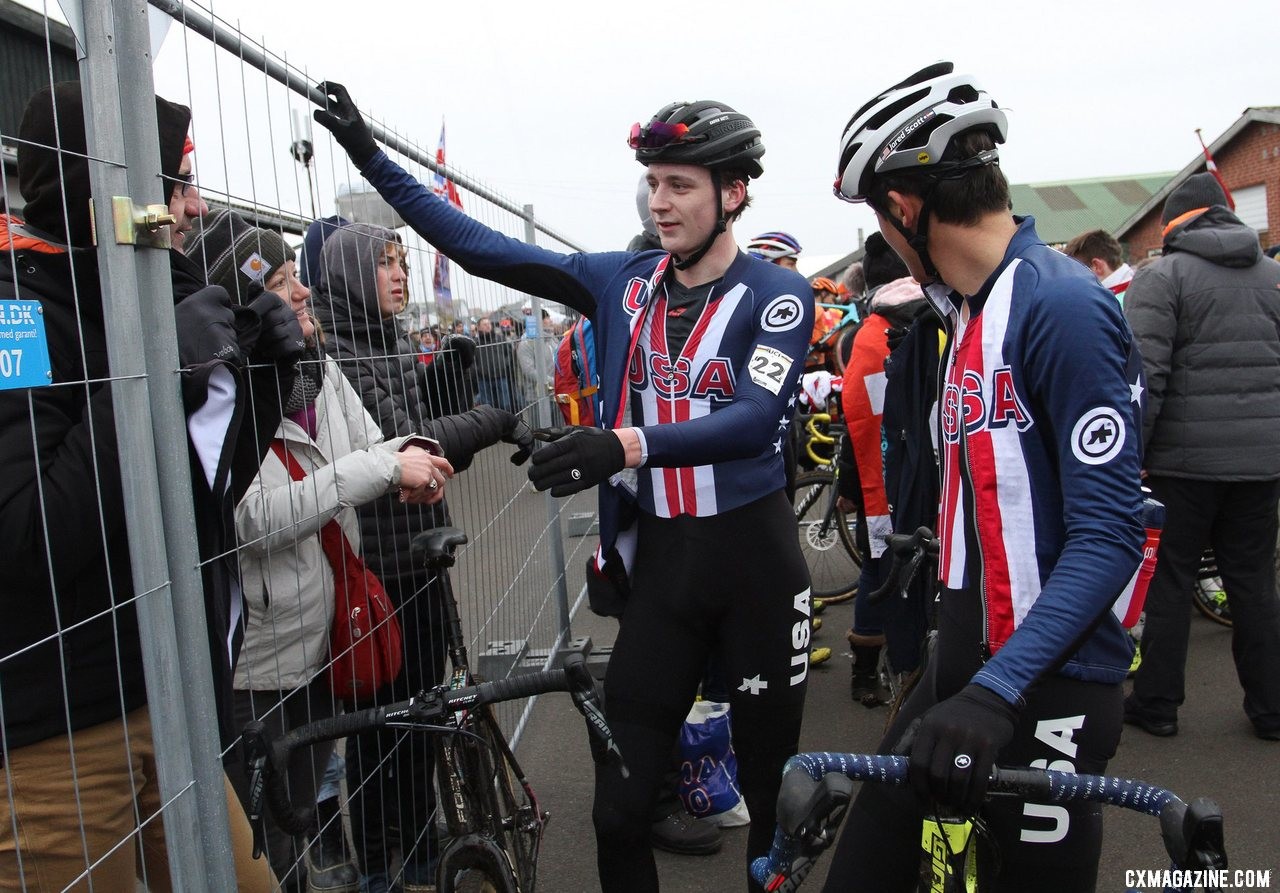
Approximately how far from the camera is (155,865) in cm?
191

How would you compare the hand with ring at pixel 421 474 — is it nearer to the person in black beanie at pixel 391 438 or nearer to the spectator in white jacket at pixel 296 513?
the spectator in white jacket at pixel 296 513

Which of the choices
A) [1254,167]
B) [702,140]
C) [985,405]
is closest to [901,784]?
[985,405]

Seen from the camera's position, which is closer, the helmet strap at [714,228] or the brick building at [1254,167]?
the helmet strap at [714,228]

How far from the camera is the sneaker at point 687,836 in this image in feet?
11.9

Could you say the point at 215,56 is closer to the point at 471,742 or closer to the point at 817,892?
the point at 471,742

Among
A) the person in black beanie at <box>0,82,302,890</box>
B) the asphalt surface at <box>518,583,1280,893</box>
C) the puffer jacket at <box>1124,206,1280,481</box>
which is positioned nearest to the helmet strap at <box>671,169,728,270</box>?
the person in black beanie at <box>0,82,302,890</box>

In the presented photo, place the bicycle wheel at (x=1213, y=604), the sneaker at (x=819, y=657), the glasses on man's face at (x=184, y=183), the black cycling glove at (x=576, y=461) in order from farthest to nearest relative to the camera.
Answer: the bicycle wheel at (x=1213, y=604) < the sneaker at (x=819, y=657) < the black cycling glove at (x=576, y=461) < the glasses on man's face at (x=184, y=183)

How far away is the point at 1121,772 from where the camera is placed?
399cm

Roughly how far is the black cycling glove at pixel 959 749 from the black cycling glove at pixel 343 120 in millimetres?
1880

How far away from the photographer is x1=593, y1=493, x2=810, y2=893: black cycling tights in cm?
259

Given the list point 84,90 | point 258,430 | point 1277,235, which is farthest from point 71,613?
point 1277,235

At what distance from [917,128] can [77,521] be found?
5.16 feet

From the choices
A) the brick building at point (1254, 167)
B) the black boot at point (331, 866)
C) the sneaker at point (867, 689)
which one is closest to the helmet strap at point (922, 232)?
the black boot at point (331, 866)

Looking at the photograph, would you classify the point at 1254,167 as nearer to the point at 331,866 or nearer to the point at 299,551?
the point at 331,866
